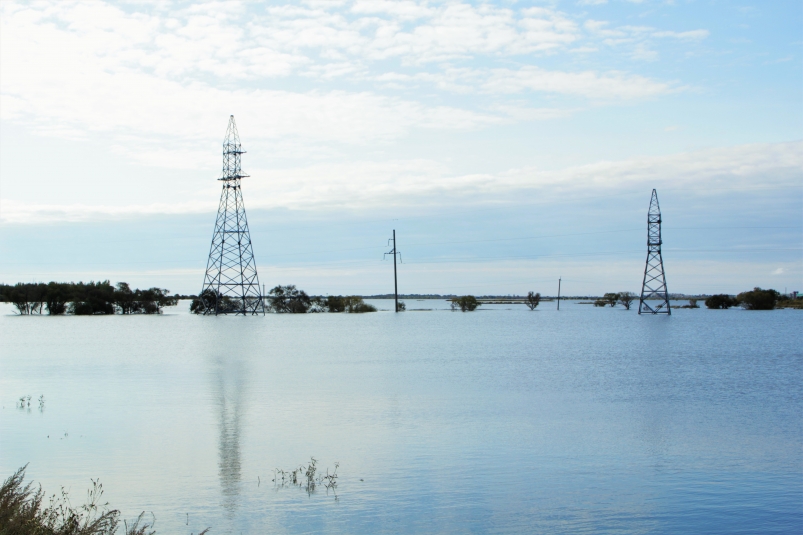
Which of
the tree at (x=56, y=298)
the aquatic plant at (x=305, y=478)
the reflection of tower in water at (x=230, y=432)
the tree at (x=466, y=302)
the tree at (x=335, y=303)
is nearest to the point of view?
the reflection of tower in water at (x=230, y=432)

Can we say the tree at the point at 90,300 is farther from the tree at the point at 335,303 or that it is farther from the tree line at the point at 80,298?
the tree at the point at 335,303

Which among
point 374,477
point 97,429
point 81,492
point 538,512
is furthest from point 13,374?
point 538,512

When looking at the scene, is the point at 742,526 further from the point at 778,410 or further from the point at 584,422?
the point at 778,410

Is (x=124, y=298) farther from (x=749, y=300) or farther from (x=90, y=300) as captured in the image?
(x=749, y=300)

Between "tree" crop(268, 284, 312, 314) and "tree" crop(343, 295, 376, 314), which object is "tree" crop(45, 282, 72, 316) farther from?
"tree" crop(343, 295, 376, 314)

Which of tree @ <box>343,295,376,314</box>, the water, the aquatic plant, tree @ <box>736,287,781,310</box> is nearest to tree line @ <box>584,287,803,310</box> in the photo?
tree @ <box>736,287,781,310</box>

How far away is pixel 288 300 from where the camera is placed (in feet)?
380

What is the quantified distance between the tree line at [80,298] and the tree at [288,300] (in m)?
17.5

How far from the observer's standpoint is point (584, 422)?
62.1 ft

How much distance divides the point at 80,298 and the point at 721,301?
410 feet

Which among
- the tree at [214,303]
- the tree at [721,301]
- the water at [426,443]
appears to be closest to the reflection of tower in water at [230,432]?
the water at [426,443]

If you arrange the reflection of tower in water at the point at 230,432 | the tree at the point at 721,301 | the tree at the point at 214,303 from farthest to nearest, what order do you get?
the tree at the point at 721,301 < the tree at the point at 214,303 < the reflection of tower in water at the point at 230,432

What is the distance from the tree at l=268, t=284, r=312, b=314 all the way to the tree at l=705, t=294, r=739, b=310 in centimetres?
8949

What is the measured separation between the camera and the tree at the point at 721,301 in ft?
498
